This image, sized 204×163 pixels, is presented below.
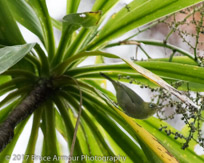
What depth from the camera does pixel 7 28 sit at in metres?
0.69

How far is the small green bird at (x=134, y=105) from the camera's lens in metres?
0.55

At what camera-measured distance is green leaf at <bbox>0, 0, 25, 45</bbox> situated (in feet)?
2.21

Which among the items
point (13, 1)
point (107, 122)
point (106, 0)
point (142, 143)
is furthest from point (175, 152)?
point (13, 1)

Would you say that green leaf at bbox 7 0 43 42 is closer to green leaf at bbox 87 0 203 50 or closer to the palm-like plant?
the palm-like plant

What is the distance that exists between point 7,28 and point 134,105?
0.34 metres

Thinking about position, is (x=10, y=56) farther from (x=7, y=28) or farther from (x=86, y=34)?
(x=86, y=34)

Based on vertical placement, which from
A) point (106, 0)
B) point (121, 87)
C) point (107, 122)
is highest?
Result: point (106, 0)

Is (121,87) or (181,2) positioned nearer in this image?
(121,87)

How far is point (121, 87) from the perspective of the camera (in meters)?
0.60

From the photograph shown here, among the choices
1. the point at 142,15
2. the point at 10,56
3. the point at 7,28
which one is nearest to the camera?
the point at 10,56

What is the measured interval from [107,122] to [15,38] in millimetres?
321

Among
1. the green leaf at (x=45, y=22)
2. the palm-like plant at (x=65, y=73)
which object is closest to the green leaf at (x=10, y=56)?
the palm-like plant at (x=65, y=73)

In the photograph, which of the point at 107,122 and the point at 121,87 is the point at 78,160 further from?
the point at 121,87

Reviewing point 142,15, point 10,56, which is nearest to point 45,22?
point 142,15
